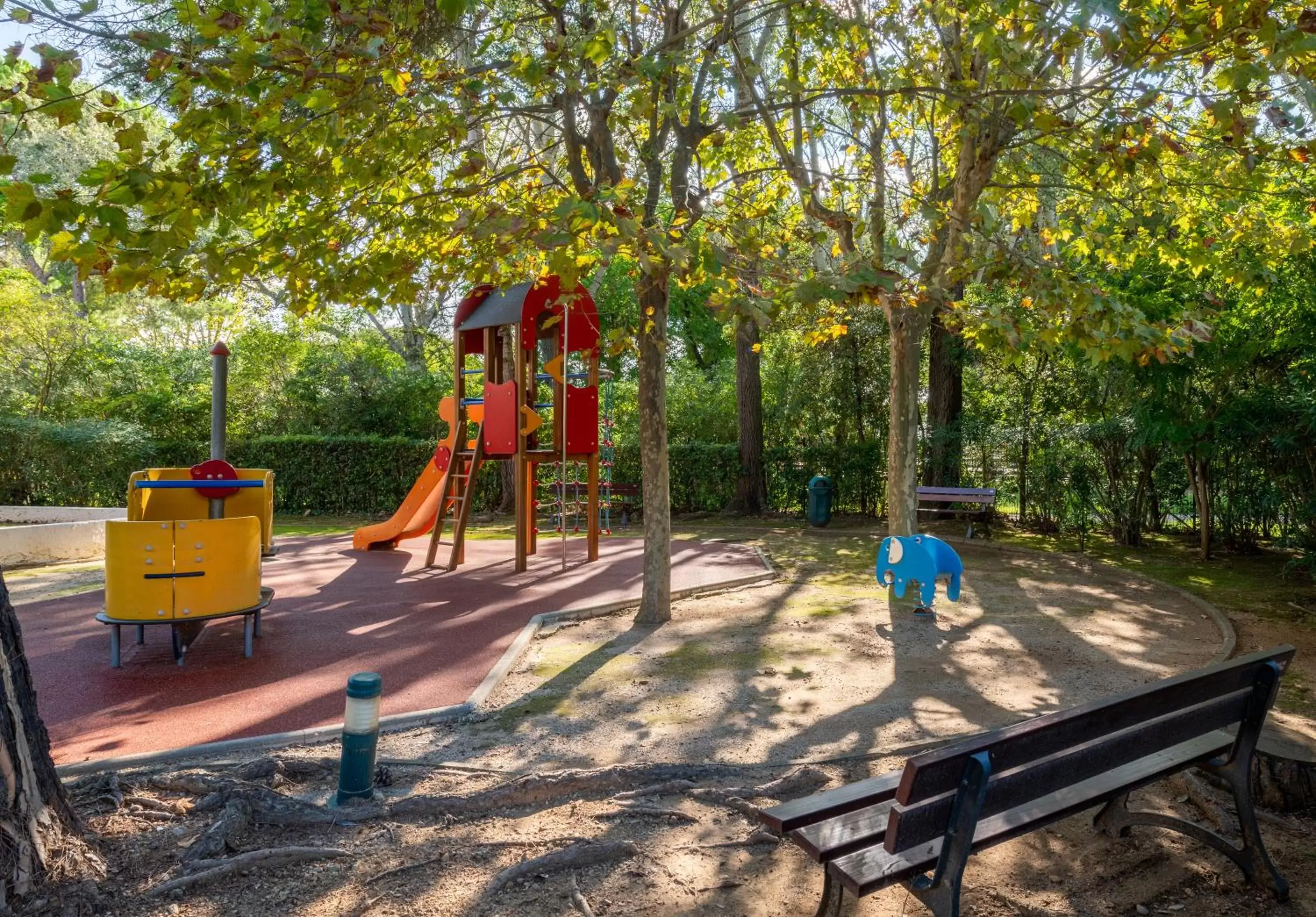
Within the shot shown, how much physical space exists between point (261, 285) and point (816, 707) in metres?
25.3

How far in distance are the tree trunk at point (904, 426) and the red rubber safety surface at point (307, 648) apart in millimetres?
2401

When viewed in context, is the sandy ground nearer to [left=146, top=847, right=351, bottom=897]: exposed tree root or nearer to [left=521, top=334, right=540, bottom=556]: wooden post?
[left=146, top=847, right=351, bottom=897]: exposed tree root

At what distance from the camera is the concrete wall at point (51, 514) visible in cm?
1537

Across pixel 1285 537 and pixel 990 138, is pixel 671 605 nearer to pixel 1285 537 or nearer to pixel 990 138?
pixel 990 138

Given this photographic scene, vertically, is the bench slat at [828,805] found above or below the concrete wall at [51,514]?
below

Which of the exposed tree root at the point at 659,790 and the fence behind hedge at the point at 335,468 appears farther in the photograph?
the fence behind hedge at the point at 335,468

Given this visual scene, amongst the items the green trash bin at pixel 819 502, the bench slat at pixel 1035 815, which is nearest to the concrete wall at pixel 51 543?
the bench slat at pixel 1035 815

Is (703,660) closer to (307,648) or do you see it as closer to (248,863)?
(307,648)

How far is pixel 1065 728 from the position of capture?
9.07ft

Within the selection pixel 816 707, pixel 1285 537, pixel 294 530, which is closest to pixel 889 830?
pixel 816 707

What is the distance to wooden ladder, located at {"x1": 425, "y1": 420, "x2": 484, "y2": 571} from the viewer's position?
12195 millimetres

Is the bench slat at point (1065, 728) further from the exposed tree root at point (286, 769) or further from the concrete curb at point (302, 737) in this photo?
the concrete curb at point (302, 737)

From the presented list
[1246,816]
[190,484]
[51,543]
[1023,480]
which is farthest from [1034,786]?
[1023,480]

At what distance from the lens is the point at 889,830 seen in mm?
2529
